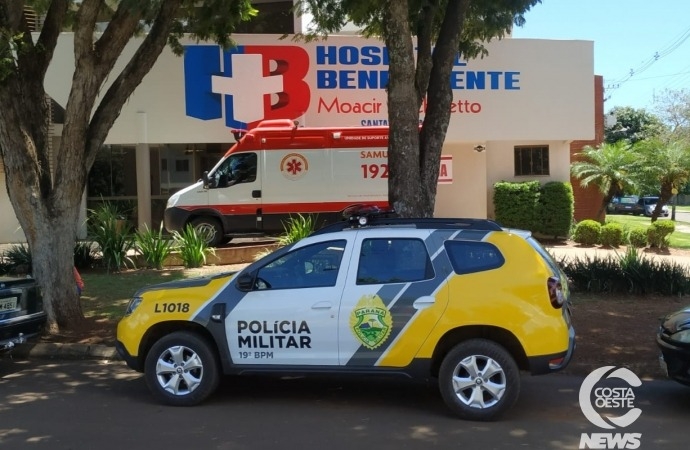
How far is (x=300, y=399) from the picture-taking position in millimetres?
6891

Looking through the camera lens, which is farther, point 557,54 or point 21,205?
point 557,54

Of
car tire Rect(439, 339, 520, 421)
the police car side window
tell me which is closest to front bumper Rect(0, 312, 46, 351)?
the police car side window

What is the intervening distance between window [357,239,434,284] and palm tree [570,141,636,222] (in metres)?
17.1

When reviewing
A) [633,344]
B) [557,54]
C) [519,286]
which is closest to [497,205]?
[557,54]

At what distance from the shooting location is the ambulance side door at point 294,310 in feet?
20.5

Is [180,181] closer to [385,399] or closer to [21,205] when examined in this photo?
[21,205]

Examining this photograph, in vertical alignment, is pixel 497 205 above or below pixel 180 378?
above

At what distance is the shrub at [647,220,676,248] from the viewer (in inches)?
747

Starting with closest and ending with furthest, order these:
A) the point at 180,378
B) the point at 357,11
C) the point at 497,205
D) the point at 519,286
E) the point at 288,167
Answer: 1. the point at 519,286
2. the point at 180,378
3. the point at 357,11
4. the point at 288,167
5. the point at 497,205

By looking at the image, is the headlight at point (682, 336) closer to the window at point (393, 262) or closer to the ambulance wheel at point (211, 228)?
the window at point (393, 262)

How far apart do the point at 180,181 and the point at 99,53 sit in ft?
41.2

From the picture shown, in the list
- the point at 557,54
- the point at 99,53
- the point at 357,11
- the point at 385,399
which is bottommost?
the point at 385,399

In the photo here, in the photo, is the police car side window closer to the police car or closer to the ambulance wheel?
the police car

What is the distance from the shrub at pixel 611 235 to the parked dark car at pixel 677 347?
510 inches
